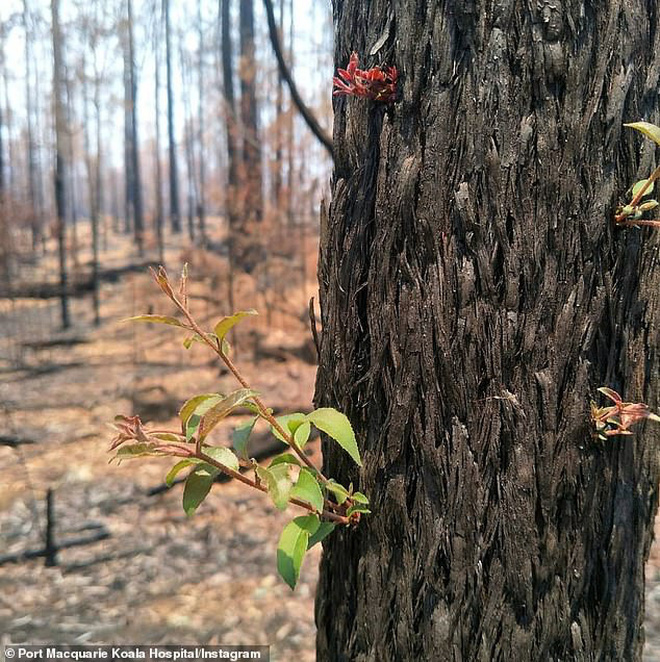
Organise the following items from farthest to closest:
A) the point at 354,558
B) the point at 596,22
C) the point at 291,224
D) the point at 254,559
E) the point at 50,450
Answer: the point at 291,224 < the point at 50,450 < the point at 254,559 < the point at 354,558 < the point at 596,22

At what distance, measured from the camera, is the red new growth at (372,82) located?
92cm

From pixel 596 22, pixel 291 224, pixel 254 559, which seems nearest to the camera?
pixel 596 22

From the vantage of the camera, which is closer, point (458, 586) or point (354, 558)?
point (458, 586)

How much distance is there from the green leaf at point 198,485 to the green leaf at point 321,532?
0.61 feet

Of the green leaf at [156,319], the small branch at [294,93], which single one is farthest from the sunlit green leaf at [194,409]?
the small branch at [294,93]

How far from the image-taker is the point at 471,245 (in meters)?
0.91

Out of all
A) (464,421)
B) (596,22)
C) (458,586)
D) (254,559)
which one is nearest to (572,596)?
(458,586)

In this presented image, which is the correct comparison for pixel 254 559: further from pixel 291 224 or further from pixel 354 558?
pixel 291 224

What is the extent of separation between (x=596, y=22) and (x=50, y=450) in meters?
5.85

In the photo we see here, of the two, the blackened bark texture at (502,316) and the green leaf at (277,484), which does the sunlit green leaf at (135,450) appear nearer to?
the green leaf at (277,484)

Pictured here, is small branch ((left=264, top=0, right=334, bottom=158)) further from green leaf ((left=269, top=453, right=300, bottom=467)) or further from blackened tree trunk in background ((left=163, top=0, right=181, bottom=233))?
blackened tree trunk in background ((left=163, top=0, right=181, bottom=233))

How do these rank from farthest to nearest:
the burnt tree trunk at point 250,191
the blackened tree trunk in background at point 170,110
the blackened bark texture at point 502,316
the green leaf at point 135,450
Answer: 1. the blackened tree trunk in background at point 170,110
2. the burnt tree trunk at point 250,191
3. the blackened bark texture at point 502,316
4. the green leaf at point 135,450

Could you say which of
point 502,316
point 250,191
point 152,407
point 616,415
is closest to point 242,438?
point 502,316

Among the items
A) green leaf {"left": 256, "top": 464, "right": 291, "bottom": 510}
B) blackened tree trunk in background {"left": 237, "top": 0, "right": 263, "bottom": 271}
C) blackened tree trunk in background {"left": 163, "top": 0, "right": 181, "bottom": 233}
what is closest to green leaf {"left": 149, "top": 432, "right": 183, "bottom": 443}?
green leaf {"left": 256, "top": 464, "right": 291, "bottom": 510}
